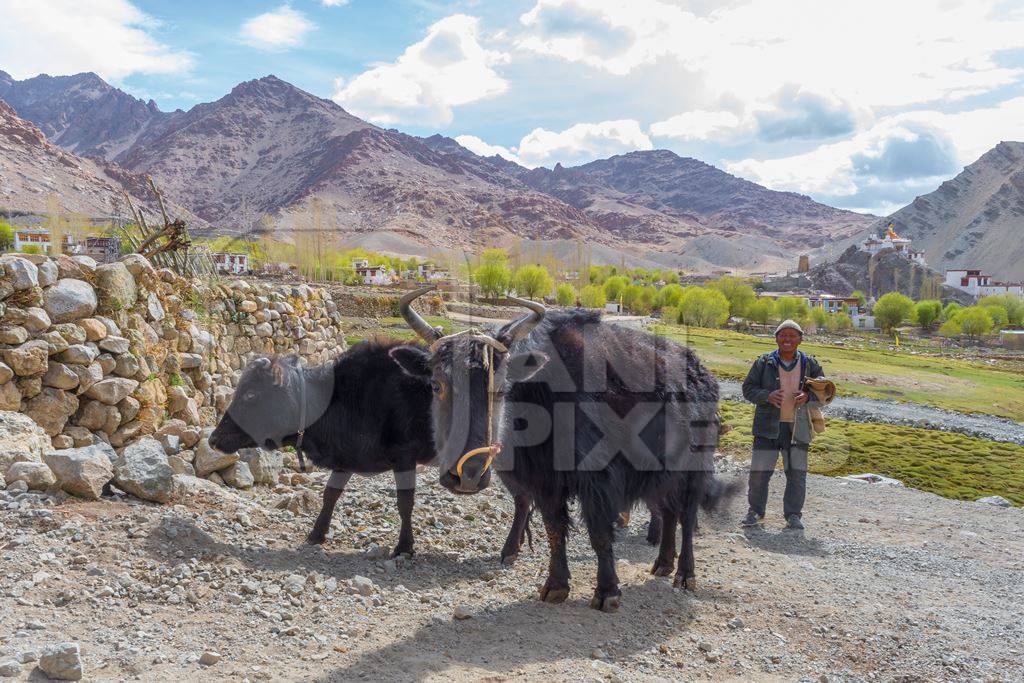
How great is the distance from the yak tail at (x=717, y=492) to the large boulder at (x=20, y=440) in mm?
5455

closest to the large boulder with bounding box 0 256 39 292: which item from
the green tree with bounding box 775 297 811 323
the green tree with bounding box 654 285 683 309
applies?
the green tree with bounding box 654 285 683 309

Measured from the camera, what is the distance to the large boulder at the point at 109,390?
6.83 m

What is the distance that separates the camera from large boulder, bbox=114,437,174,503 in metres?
5.66

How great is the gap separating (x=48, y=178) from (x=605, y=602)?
175 m

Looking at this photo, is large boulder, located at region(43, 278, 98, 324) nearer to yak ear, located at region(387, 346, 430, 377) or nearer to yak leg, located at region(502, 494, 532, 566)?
yak ear, located at region(387, 346, 430, 377)

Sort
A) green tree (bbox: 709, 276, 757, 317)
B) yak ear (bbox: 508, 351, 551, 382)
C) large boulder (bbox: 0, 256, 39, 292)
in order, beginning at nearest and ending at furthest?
yak ear (bbox: 508, 351, 551, 382)
large boulder (bbox: 0, 256, 39, 292)
green tree (bbox: 709, 276, 757, 317)

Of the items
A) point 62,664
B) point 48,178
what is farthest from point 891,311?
point 48,178

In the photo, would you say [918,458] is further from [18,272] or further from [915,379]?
[915,379]

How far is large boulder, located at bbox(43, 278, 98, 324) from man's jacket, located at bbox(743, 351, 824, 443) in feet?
22.3

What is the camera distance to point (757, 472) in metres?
7.72

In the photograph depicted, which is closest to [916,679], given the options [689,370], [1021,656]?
[1021,656]

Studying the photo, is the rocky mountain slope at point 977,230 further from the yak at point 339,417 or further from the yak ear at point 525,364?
the yak ear at point 525,364

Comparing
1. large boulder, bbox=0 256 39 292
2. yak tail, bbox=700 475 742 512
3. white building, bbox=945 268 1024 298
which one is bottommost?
yak tail, bbox=700 475 742 512

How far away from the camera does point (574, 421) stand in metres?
5.03
